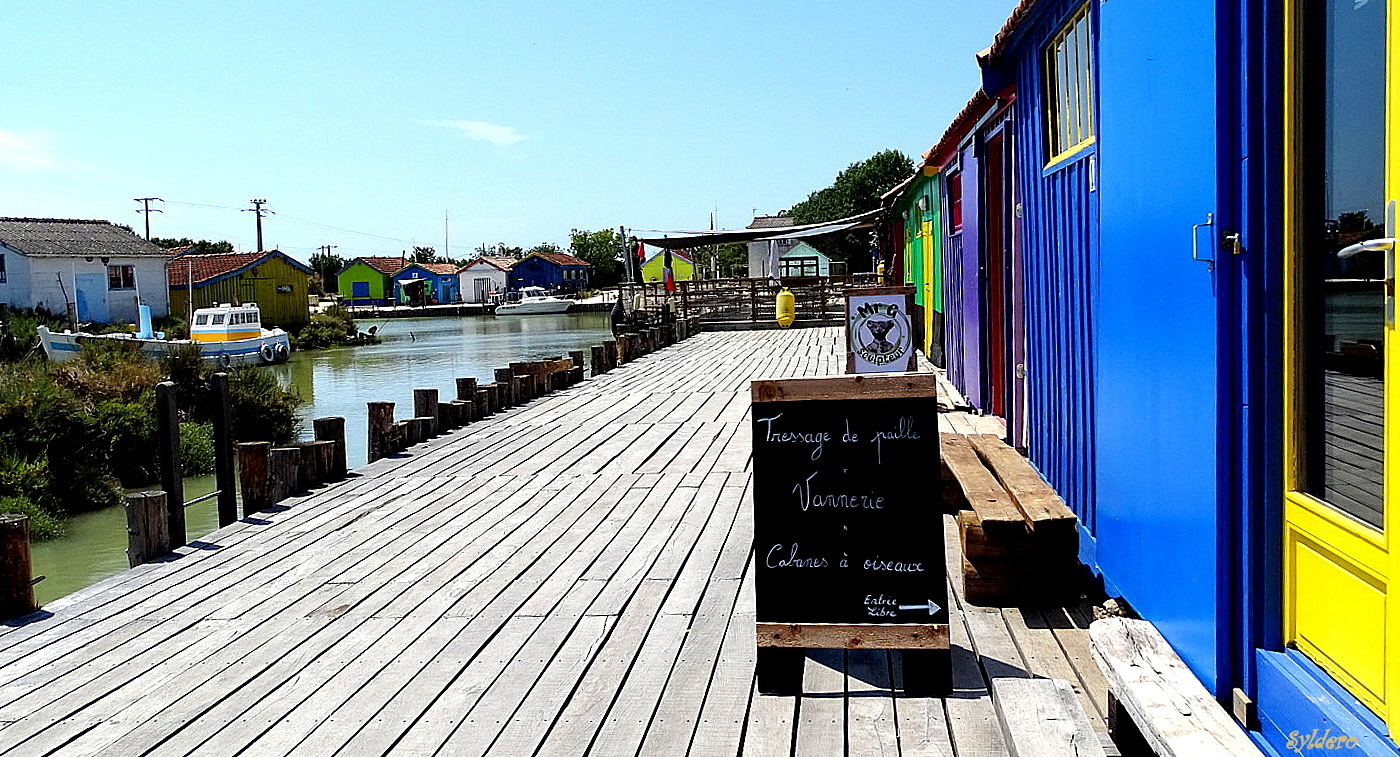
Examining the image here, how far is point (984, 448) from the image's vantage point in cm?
579

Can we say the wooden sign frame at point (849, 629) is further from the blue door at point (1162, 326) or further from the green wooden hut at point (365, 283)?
the green wooden hut at point (365, 283)

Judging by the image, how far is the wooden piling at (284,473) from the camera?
7.26 meters

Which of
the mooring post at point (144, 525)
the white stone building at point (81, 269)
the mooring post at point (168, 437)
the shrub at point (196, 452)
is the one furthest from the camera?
the white stone building at point (81, 269)

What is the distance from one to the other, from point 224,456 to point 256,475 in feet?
2.60

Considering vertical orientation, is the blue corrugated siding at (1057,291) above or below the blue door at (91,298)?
below

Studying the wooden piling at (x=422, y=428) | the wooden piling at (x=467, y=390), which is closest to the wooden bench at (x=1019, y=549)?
the wooden piling at (x=422, y=428)

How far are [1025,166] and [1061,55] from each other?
2.99 ft

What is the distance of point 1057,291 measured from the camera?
511 centimetres

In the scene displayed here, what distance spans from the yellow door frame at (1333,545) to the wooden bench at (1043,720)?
0.51m

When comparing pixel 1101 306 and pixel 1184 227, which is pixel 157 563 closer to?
pixel 1101 306

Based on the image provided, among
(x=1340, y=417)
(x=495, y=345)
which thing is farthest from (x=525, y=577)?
(x=495, y=345)

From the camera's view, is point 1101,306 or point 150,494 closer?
point 1101,306

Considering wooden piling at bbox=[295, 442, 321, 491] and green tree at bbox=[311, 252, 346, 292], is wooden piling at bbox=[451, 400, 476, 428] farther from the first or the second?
green tree at bbox=[311, 252, 346, 292]

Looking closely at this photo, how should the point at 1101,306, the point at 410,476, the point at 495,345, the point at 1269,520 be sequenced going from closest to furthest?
the point at 1269,520, the point at 1101,306, the point at 410,476, the point at 495,345
